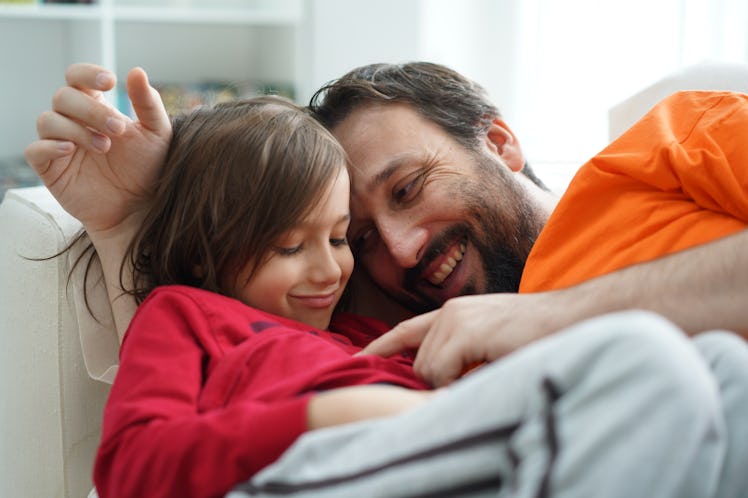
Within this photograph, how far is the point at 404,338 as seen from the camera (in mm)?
1136

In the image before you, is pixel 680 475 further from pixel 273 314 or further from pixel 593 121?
pixel 593 121

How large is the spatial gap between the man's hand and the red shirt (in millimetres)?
43

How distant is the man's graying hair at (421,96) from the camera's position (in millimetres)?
1585

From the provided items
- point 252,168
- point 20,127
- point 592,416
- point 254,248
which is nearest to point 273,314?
point 254,248

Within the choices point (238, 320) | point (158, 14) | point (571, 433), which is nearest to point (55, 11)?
point (158, 14)

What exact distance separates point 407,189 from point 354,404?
0.66 metres

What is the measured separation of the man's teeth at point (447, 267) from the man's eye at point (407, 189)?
0.12 m

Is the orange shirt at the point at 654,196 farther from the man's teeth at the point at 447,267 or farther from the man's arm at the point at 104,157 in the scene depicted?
the man's arm at the point at 104,157

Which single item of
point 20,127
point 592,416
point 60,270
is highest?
point 592,416

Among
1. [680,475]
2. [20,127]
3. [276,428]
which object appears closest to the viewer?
[680,475]

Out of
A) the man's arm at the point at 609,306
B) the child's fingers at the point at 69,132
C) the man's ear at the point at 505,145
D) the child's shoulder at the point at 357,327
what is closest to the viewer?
the man's arm at the point at 609,306

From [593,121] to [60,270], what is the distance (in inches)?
81.8

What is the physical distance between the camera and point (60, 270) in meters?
1.30

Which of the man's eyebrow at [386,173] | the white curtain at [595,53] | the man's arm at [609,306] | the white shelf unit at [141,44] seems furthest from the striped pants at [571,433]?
the white shelf unit at [141,44]
